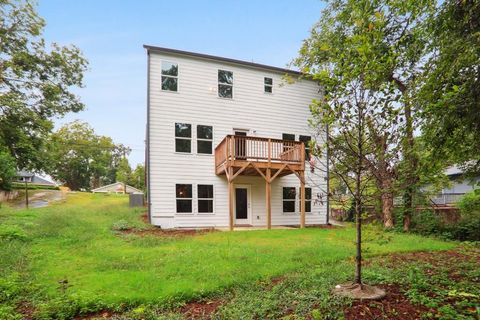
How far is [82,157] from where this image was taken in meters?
45.7

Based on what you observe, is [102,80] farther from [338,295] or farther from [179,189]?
[338,295]

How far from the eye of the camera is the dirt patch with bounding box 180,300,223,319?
349 cm

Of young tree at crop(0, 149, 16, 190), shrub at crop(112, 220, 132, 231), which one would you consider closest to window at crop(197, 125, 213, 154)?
shrub at crop(112, 220, 132, 231)

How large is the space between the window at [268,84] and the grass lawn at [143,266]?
24.6 ft

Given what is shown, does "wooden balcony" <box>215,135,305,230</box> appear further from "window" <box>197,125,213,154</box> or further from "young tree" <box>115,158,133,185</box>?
"young tree" <box>115,158,133,185</box>

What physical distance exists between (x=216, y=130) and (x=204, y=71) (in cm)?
269

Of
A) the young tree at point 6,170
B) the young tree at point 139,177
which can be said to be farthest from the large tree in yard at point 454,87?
the young tree at point 139,177

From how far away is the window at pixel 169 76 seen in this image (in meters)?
11.9

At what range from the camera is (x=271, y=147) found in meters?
11.9

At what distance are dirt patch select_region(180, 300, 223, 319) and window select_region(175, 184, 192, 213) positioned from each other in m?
8.17

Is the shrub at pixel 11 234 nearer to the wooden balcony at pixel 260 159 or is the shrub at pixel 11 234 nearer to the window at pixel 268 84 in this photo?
the wooden balcony at pixel 260 159

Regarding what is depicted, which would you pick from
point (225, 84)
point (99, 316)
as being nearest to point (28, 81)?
point (225, 84)

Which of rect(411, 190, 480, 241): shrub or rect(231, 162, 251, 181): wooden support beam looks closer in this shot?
rect(411, 190, 480, 241): shrub

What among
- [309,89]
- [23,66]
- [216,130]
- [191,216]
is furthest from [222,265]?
[23,66]
